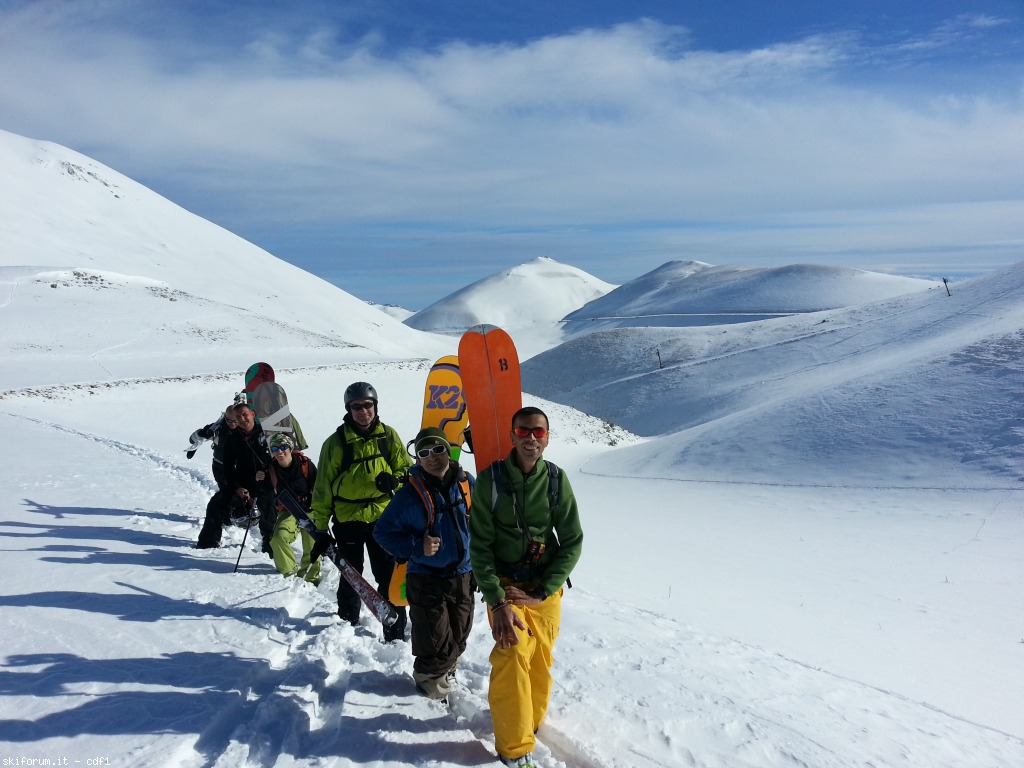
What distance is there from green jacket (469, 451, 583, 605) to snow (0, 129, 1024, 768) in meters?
1.05

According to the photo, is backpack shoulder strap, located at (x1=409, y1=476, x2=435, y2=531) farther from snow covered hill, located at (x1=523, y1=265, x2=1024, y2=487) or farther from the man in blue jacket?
snow covered hill, located at (x1=523, y1=265, x2=1024, y2=487)

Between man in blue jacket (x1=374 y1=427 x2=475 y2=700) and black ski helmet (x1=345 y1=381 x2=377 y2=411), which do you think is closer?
man in blue jacket (x1=374 y1=427 x2=475 y2=700)

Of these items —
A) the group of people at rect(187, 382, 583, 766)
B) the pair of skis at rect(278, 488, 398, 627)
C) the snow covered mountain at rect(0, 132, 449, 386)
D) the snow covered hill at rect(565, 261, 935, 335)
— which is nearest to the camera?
the group of people at rect(187, 382, 583, 766)

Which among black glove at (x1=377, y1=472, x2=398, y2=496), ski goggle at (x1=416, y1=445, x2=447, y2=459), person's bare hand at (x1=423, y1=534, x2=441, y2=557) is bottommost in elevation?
person's bare hand at (x1=423, y1=534, x2=441, y2=557)

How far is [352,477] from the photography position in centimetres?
600

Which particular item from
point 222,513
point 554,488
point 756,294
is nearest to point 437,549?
point 554,488

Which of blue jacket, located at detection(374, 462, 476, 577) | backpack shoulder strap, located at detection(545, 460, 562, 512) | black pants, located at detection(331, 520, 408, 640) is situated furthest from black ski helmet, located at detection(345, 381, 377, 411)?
backpack shoulder strap, located at detection(545, 460, 562, 512)

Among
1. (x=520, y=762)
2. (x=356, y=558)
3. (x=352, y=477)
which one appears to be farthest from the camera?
(x=356, y=558)

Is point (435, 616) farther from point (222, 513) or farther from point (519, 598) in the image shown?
point (222, 513)

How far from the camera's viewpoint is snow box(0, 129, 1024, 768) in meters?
4.28

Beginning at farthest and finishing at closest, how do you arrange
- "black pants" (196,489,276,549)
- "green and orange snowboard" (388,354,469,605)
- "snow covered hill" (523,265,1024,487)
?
"snow covered hill" (523,265,1024,487), "green and orange snowboard" (388,354,469,605), "black pants" (196,489,276,549)

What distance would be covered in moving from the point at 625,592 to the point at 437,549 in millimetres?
6529

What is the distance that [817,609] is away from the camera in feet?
33.6

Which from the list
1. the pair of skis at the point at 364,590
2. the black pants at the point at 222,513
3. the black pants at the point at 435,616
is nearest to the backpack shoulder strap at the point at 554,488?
the black pants at the point at 435,616
